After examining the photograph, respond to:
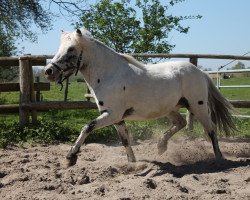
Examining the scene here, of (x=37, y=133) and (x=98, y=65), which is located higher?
(x=98, y=65)

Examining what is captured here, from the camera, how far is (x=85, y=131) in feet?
15.9

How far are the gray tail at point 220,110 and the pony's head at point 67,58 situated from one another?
87.4 inches

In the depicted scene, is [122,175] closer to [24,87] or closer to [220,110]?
[220,110]

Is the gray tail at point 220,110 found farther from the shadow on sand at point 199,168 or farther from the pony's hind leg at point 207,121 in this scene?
the shadow on sand at point 199,168

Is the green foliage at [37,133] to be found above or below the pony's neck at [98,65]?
below

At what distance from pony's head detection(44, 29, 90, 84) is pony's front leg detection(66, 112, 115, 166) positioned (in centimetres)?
66

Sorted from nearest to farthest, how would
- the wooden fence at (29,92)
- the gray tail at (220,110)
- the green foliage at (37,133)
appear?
the gray tail at (220,110), the green foliage at (37,133), the wooden fence at (29,92)

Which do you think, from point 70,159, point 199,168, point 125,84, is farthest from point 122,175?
point 125,84

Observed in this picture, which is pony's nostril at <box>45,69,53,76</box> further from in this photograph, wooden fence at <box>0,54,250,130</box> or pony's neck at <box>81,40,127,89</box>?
wooden fence at <box>0,54,250,130</box>

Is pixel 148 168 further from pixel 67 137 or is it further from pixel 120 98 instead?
pixel 67 137

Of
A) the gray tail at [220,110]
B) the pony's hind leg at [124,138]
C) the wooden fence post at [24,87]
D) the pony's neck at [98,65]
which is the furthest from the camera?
the wooden fence post at [24,87]

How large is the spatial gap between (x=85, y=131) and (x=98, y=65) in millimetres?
896

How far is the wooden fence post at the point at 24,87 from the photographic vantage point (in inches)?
316

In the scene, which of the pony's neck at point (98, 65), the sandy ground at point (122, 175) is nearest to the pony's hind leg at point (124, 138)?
the sandy ground at point (122, 175)
